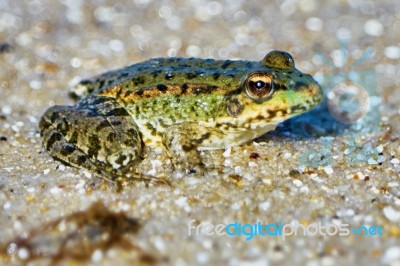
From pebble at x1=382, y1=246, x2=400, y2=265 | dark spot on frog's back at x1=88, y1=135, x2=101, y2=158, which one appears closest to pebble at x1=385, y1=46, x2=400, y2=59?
pebble at x1=382, y1=246, x2=400, y2=265

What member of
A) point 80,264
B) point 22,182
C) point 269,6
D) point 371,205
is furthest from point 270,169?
point 269,6

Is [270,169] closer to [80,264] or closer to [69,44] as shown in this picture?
[80,264]

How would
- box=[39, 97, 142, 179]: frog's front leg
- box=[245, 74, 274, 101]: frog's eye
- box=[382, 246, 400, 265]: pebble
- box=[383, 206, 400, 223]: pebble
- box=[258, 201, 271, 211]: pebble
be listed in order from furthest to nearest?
1. box=[39, 97, 142, 179]: frog's front leg
2. box=[245, 74, 274, 101]: frog's eye
3. box=[258, 201, 271, 211]: pebble
4. box=[383, 206, 400, 223]: pebble
5. box=[382, 246, 400, 265]: pebble

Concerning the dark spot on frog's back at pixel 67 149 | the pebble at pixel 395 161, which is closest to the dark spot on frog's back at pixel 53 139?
the dark spot on frog's back at pixel 67 149

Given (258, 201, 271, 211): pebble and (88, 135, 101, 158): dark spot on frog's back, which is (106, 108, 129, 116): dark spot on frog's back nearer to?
(88, 135, 101, 158): dark spot on frog's back

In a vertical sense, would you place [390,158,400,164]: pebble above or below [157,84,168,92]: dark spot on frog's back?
below

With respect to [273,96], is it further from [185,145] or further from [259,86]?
[185,145]
